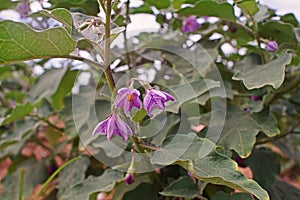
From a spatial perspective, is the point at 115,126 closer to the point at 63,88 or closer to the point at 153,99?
the point at 153,99

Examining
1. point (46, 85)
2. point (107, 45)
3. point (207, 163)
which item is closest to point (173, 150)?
point (207, 163)

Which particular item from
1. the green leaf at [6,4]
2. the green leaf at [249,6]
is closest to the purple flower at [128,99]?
the green leaf at [249,6]

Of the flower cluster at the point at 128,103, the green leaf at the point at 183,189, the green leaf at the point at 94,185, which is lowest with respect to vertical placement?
the green leaf at the point at 94,185

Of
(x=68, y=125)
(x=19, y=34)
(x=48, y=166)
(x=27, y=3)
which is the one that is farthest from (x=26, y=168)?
(x=19, y=34)

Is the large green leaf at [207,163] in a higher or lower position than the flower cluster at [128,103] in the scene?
lower

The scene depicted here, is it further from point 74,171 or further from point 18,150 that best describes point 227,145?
point 18,150

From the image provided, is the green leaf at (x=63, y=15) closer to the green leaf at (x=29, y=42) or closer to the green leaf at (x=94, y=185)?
the green leaf at (x=29, y=42)
